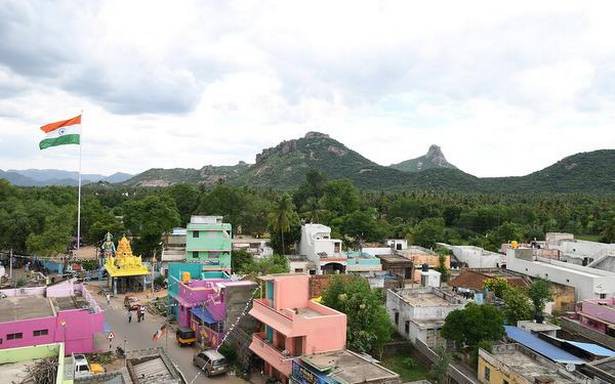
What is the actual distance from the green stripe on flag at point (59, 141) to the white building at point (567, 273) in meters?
34.6

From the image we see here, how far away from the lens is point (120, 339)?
2691cm

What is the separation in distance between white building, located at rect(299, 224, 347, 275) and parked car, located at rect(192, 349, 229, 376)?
756 inches

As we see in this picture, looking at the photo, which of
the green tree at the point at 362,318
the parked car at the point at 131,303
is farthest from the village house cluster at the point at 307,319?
the parked car at the point at 131,303

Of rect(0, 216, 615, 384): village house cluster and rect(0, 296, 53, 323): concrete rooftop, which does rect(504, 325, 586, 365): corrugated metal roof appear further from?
rect(0, 296, 53, 323): concrete rooftop

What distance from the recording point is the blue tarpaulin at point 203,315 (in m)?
25.3

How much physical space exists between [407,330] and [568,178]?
11912 cm

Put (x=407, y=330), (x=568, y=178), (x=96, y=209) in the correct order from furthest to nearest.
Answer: (x=568, y=178)
(x=96, y=209)
(x=407, y=330)

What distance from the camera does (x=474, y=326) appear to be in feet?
74.1

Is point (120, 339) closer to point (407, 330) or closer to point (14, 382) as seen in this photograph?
point (14, 382)

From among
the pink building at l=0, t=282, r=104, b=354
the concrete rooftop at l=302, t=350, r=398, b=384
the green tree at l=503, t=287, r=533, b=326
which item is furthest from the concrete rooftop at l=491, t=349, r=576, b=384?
the pink building at l=0, t=282, r=104, b=354

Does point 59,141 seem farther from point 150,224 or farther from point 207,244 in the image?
point 150,224

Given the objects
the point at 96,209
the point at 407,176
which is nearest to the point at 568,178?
the point at 407,176

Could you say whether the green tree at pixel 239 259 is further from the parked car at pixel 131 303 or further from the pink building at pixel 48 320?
the pink building at pixel 48 320

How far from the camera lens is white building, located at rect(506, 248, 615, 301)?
107ft
